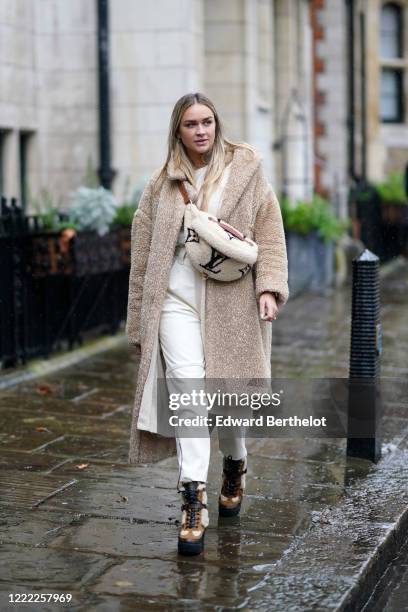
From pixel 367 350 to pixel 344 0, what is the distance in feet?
54.2

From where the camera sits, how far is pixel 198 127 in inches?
190

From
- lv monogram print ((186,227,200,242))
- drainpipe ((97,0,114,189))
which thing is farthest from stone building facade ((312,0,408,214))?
lv monogram print ((186,227,200,242))

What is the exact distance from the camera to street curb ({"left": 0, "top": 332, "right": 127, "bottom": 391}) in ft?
28.1

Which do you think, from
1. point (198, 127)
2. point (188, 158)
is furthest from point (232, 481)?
point (198, 127)

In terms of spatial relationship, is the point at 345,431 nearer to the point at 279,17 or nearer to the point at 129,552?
the point at 129,552

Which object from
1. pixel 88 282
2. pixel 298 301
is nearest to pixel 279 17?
pixel 298 301

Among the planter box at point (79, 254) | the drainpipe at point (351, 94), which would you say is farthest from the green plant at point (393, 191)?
the planter box at point (79, 254)

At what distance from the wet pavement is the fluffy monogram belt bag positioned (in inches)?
45.7

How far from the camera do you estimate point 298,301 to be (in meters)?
14.3

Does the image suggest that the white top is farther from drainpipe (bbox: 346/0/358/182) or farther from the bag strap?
drainpipe (bbox: 346/0/358/182)

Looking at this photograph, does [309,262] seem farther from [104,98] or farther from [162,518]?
[162,518]

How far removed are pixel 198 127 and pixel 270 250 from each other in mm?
596

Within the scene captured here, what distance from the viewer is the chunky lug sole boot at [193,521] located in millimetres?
4723

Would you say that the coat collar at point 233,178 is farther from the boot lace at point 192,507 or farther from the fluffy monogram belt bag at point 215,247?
the boot lace at point 192,507
